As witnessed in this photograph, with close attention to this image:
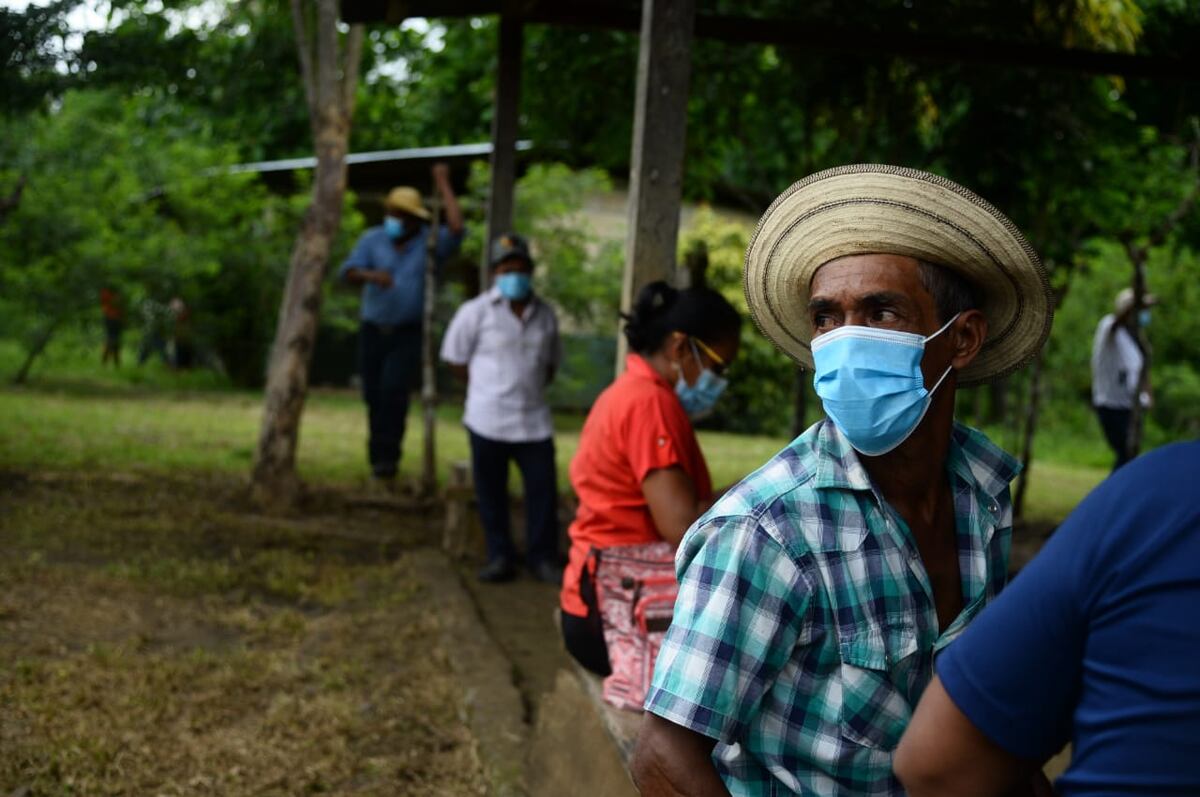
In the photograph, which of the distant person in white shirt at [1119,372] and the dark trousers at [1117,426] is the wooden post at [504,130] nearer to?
the distant person in white shirt at [1119,372]

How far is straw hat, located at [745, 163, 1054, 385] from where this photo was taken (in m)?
2.11

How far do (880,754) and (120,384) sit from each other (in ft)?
57.3

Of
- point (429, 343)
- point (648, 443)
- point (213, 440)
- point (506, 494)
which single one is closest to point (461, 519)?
point (506, 494)

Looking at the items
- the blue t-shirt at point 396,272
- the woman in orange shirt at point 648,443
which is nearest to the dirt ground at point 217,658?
the woman in orange shirt at point 648,443

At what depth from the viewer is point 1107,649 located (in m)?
1.31

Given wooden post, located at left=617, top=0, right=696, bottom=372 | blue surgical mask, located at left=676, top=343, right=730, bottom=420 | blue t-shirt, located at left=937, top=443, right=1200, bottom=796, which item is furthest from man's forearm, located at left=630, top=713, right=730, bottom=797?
wooden post, located at left=617, top=0, right=696, bottom=372

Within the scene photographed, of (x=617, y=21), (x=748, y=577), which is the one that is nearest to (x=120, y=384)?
(x=617, y=21)

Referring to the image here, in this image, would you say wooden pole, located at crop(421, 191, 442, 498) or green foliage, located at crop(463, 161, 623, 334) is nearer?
wooden pole, located at crop(421, 191, 442, 498)

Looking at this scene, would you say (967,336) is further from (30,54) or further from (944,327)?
(30,54)

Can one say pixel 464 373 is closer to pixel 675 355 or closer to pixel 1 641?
pixel 1 641

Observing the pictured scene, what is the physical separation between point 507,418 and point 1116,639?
5886mm

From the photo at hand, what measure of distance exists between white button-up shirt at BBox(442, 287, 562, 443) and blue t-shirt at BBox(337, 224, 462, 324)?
1.95 m

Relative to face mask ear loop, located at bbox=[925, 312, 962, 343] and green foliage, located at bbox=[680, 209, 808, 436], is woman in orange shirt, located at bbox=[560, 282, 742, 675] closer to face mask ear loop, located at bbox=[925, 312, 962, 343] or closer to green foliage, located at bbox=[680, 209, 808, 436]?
face mask ear loop, located at bbox=[925, 312, 962, 343]

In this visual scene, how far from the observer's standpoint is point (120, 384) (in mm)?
17875
